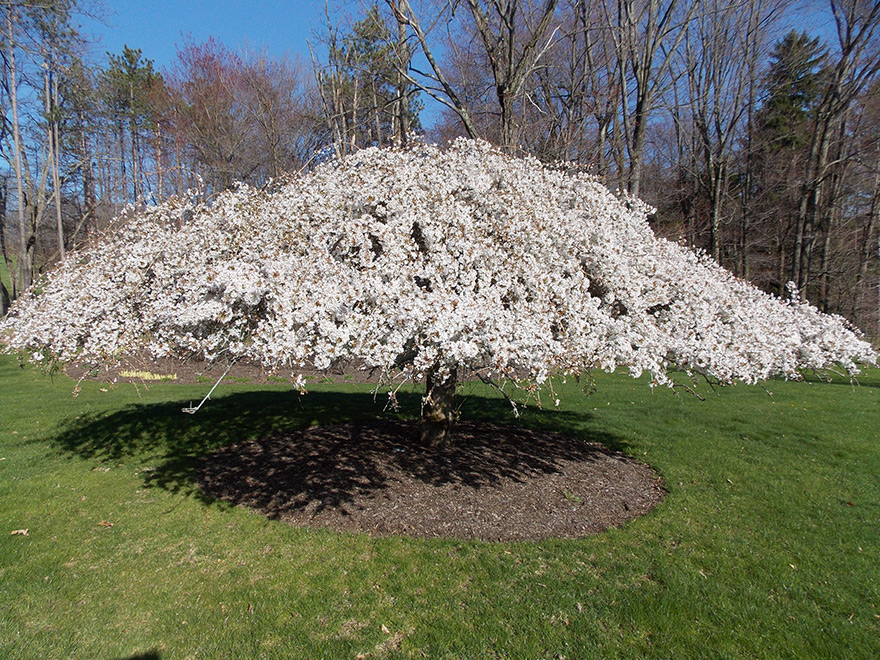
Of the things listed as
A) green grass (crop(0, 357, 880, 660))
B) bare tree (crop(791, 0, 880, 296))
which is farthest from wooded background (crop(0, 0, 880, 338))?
green grass (crop(0, 357, 880, 660))

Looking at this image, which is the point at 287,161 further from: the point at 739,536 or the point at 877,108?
the point at 877,108

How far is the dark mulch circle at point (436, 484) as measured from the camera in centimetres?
508

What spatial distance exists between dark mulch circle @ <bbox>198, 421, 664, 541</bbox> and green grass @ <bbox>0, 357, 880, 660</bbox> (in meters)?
0.24

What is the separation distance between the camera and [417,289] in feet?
12.7

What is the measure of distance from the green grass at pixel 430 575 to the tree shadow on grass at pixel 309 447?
0.19 metres

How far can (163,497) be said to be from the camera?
584 centimetres

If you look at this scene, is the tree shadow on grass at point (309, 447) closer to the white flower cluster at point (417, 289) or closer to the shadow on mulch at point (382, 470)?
the shadow on mulch at point (382, 470)

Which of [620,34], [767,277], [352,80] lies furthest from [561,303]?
[767,277]

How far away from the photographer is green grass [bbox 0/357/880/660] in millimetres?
3490

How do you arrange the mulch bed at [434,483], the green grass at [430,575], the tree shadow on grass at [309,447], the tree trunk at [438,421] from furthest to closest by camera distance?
the tree trunk at [438,421] < the tree shadow on grass at [309,447] < the mulch bed at [434,483] < the green grass at [430,575]

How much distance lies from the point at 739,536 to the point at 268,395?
30.3 feet

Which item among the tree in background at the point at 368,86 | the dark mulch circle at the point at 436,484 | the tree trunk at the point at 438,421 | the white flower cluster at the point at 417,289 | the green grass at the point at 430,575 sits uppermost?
the tree in background at the point at 368,86

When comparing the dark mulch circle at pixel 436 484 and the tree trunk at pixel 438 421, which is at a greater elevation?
the tree trunk at pixel 438 421

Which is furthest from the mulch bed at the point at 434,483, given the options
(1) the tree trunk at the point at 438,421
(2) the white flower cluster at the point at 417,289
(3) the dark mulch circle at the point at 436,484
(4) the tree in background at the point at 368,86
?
(4) the tree in background at the point at 368,86
